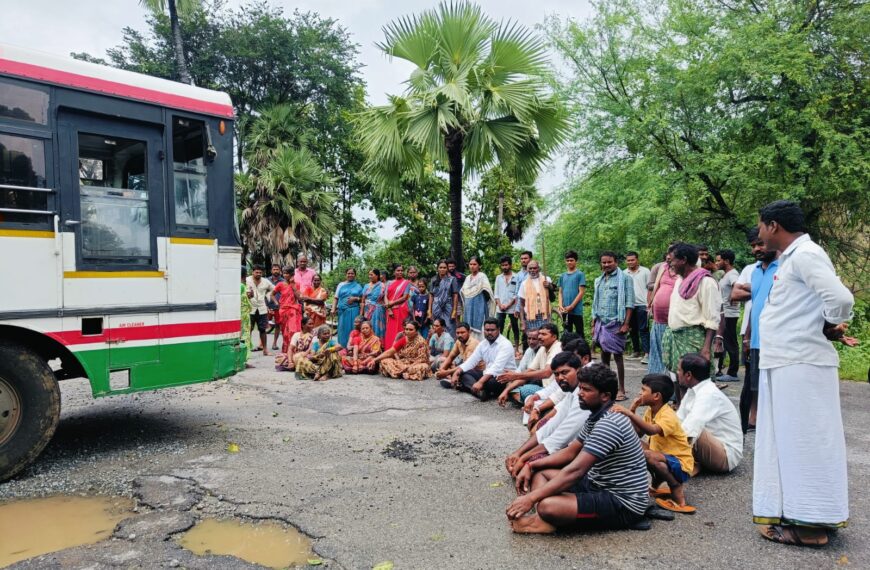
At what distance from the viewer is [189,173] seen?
547 centimetres

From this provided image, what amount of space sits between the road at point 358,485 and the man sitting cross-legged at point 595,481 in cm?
12

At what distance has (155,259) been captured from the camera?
5211mm

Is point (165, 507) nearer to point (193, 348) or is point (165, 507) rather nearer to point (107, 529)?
point (107, 529)

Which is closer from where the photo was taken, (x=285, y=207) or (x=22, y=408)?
(x=22, y=408)

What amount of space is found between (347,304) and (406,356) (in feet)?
6.98

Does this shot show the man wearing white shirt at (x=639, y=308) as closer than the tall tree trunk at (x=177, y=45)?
Yes

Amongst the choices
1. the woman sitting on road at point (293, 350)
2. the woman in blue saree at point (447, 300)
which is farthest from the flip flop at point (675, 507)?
the woman sitting on road at point (293, 350)

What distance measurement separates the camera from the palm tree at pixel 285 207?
59.8ft

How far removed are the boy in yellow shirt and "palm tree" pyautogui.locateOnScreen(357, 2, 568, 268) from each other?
6250 millimetres

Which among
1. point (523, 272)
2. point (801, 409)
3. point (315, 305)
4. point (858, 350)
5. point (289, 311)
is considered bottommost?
point (858, 350)

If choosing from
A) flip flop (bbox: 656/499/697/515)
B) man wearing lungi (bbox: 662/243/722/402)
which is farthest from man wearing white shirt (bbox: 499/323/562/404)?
flip flop (bbox: 656/499/697/515)

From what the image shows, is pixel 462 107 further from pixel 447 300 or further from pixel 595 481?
pixel 595 481

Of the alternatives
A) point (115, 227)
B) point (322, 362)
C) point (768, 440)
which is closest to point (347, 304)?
point (322, 362)

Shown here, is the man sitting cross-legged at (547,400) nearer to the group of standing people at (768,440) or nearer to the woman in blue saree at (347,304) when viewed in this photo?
the group of standing people at (768,440)
